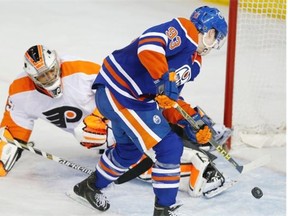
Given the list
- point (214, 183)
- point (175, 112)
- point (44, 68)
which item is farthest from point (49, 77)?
point (214, 183)

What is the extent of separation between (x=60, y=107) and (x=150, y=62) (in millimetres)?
798

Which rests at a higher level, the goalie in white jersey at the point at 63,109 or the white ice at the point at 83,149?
the goalie in white jersey at the point at 63,109

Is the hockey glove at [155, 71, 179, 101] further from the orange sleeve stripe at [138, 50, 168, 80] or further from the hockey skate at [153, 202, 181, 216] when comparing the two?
the hockey skate at [153, 202, 181, 216]

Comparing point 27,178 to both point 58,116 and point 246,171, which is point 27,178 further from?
point 246,171

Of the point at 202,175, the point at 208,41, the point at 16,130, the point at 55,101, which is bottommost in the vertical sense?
the point at 202,175

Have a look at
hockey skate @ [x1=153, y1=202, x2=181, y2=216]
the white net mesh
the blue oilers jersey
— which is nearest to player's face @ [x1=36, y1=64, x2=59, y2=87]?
the blue oilers jersey

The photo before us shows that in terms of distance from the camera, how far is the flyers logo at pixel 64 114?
3275 mm

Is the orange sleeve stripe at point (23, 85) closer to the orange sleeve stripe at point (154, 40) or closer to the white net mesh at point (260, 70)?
the orange sleeve stripe at point (154, 40)

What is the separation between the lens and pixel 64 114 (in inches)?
130

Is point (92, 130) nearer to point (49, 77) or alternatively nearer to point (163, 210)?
point (49, 77)

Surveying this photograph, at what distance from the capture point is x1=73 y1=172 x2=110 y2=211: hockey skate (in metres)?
2.98

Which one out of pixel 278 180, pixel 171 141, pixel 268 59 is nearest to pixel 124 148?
pixel 171 141

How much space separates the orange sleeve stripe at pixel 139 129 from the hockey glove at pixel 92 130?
491 millimetres

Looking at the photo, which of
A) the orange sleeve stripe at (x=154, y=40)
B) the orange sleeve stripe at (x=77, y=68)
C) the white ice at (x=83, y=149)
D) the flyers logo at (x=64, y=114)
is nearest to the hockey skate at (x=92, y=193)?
the white ice at (x=83, y=149)
